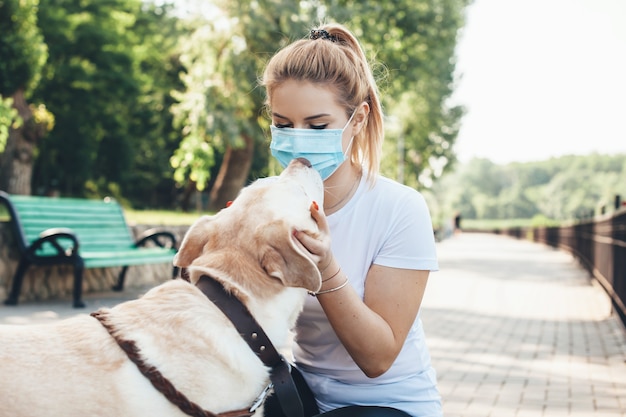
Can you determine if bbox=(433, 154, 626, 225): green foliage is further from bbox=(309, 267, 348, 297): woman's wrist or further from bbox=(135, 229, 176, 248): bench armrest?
bbox=(309, 267, 348, 297): woman's wrist

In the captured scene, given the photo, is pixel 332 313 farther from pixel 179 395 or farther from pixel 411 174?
pixel 411 174

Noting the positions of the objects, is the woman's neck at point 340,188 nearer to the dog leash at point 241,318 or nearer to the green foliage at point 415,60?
the dog leash at point 241,318

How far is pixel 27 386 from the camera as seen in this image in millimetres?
2127

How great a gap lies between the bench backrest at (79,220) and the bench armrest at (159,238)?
0.61 ft

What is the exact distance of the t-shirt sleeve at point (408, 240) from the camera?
2.88 metres

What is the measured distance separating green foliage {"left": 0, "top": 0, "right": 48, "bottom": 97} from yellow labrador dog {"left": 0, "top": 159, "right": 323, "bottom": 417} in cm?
1363

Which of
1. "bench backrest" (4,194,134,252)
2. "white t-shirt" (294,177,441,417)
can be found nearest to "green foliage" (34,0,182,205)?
"bench backrest" (4,194,134,252)

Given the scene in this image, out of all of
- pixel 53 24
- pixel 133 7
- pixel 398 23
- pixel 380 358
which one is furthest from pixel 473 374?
pixel 133 7

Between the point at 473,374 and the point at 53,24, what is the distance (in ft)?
103

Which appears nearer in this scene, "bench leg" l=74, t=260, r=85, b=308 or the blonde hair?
the blonde hair

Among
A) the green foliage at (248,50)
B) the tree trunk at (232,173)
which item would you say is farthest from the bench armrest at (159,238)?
the tree trunk at (232,173)

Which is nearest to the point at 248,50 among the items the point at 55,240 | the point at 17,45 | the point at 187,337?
the point at 17,45

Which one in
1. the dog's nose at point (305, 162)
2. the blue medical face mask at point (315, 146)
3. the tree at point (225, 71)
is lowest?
the dog's nose at point (305, 162)

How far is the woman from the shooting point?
9.25 feet
